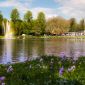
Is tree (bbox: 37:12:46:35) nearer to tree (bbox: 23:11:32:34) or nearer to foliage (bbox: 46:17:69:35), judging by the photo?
tree (bbox: 23:11:32:34)

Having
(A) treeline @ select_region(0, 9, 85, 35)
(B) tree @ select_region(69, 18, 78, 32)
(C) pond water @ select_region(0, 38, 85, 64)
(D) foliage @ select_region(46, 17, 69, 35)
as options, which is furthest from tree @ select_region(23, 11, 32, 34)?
(C) pond water @ select_region(0, 38, 85, 64)

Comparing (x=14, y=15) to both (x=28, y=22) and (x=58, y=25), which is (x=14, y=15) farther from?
(x=58, y=25)

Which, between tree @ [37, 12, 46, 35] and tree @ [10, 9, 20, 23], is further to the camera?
tree @ [37, 12, 46, 35]

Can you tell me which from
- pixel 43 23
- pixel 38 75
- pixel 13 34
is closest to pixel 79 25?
pixel 43 23

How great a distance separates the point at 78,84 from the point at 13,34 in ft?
419

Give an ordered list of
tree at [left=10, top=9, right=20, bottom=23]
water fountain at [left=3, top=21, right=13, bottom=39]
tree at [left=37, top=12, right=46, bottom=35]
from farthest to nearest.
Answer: tree at [left=37, top=12, right=46, bottom=35] < tree at [left=10, top=9, right=20, bottom=23] < water fountain at [left=3, top=21, right=13, bottom=39]

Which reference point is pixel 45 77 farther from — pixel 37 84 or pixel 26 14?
pixel 26 14

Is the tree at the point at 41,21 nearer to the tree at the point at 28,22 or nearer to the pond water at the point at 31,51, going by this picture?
the tree at the point at 28,22

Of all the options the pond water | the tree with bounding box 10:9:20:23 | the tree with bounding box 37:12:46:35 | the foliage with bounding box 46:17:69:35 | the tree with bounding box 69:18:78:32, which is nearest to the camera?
the pond water

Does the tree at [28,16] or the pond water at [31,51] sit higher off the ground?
the tree at [28,16]

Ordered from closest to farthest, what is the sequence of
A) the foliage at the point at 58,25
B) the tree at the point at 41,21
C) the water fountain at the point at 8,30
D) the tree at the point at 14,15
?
the water fountain at the point at 8,30
the tree at the point at 14,15
the tree at the point at 41,21
the foliage at the point at 58,25

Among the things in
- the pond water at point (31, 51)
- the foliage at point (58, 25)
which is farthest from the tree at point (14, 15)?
the pond water at point (31, 51)

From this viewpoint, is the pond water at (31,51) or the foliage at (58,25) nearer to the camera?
the pond water at (31,51)

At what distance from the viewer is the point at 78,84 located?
313 inches
